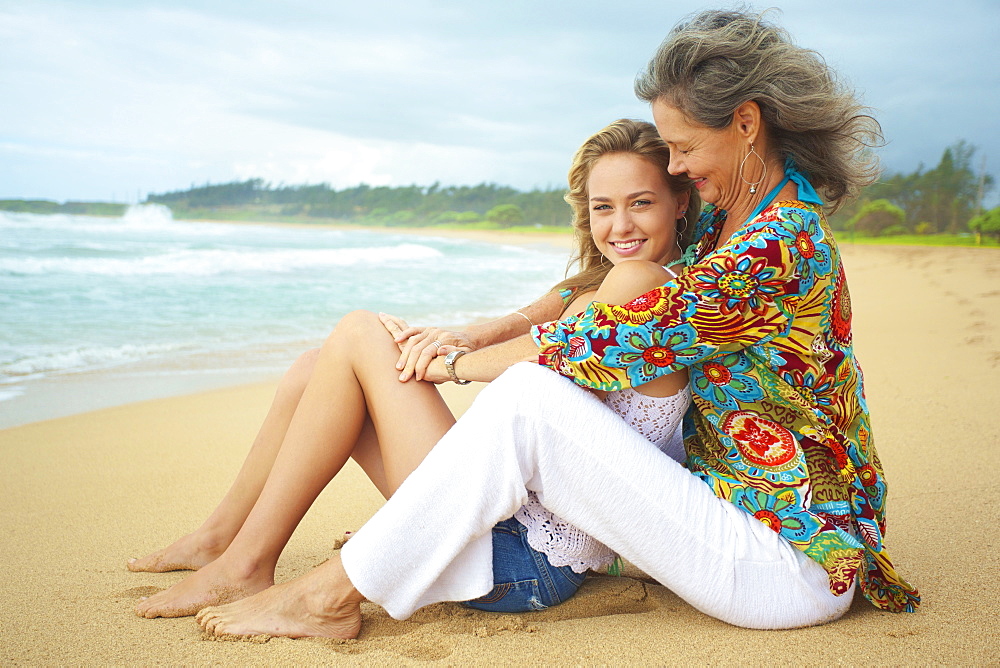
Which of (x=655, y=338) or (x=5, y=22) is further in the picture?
(x=5, y=22)

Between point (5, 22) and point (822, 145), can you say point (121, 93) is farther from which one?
point (822, 145)

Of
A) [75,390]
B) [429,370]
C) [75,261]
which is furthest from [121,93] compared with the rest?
[429,370]

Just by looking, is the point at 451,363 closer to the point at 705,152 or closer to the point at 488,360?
the point at 488,360

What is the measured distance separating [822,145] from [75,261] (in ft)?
55.2

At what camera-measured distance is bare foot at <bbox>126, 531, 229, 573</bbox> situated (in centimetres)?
229

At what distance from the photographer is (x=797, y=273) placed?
1.53m

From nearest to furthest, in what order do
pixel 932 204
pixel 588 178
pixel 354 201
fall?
pixel 588 178, pixel 932 204, pixel 354 201

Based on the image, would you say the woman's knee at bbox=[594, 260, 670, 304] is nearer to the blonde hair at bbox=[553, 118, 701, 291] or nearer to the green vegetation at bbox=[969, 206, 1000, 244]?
the blonde hair at bbox=[553, 118, 701, 291]

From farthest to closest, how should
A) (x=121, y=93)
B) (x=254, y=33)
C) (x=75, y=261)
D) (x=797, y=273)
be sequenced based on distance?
(x=254, y=33), (x=121, y=93), (x=75, y=261), (x=797, y=273)

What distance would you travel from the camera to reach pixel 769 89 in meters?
1.71

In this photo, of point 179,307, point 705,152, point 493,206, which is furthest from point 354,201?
point 705,152

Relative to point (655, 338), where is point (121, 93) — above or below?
above

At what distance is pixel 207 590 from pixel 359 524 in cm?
88

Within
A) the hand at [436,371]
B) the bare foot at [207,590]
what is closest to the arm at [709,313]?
the hand at [436,371]
